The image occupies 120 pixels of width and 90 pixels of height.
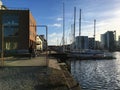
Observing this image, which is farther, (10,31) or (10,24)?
(10,31)

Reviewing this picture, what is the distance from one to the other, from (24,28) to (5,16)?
5235 millimetres

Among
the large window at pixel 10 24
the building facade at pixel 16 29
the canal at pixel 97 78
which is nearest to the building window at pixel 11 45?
the building facade at pixel 16 29

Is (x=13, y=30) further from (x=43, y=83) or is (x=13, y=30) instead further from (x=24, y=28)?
(x=43, y=83)

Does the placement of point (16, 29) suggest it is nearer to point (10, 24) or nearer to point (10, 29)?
point (10, 29)

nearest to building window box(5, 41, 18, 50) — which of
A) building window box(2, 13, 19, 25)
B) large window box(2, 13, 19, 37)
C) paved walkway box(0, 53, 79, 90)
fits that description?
large window box(2, 13, 19, 37)

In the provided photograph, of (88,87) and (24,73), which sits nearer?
(24,73)

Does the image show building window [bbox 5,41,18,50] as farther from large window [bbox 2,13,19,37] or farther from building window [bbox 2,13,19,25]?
building window [bbox 2,13,19,25]

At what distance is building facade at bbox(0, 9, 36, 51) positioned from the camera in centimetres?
6100

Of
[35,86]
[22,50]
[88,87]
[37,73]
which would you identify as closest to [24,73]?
[37,73]

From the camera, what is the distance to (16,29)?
6188cm

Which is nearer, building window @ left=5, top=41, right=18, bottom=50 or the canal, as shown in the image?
the canal

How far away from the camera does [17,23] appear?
6188 centimetres

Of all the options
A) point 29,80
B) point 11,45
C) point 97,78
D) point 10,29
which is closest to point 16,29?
point 10,29

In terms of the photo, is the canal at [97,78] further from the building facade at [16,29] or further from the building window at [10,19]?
the building window at [10,19]
